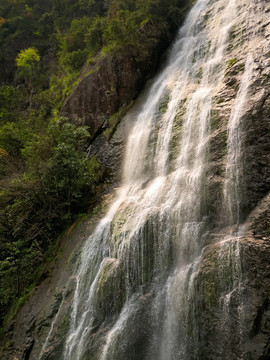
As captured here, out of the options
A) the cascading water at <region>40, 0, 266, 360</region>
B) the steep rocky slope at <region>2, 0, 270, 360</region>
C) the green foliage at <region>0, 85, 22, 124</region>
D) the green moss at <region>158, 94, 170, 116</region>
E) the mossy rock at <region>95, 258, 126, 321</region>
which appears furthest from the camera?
the green foliage at <region>0, 85, 22, 124</region>

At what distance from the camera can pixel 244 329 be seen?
571 centimetres

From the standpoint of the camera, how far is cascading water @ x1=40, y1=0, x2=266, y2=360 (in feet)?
21.8

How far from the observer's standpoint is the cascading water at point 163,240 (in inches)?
261

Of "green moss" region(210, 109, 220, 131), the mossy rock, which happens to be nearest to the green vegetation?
the mossy rock

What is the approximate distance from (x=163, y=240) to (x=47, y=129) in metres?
9.27

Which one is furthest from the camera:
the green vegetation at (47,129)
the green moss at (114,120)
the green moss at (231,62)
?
the green moss at (114,120)

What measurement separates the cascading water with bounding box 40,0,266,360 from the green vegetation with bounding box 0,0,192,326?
7.79ft

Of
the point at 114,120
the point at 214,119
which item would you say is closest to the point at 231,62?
the point at 214,119

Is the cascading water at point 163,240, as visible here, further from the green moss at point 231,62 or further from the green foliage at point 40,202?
the green foliage at point 40,202

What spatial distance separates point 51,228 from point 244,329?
8.28 meters

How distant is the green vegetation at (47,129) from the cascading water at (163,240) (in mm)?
2376

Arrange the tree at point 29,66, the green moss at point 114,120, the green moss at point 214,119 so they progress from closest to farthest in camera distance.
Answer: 1. the green moss at point 214,119
2. the green moss at point 114,120
3. the tree at point 29,66

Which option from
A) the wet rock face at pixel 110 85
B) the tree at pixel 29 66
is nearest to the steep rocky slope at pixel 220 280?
the wet rock face at pixel 110 85

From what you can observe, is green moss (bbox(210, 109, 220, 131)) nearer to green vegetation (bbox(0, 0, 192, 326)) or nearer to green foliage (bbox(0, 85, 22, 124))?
green vegetation (bbox(0, 0, 192, 326))
